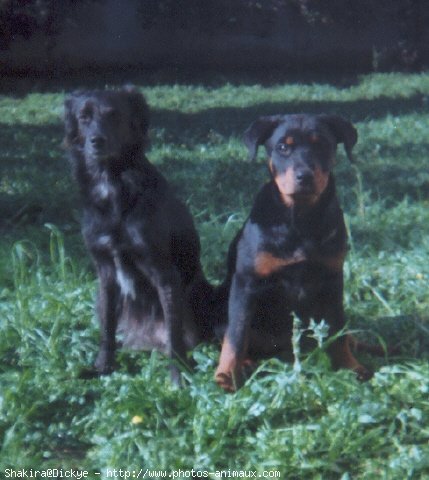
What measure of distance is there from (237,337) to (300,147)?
941mm

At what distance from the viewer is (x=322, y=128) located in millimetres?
3490

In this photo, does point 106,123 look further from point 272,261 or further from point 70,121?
point 272,261

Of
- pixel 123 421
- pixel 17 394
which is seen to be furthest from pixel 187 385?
pixel 17 394

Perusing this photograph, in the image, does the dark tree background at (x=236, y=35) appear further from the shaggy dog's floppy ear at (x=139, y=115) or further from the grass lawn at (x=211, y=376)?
the shaggy dog's floppy ear at (x=139, y=115)

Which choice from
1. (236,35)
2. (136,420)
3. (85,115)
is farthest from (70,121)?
(236,35)

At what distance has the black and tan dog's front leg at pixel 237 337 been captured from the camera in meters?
3.43

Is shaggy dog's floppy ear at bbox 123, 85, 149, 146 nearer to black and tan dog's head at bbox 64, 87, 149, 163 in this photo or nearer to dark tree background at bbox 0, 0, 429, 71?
black and tan dog's head at bbox 64, 87, 149, 163

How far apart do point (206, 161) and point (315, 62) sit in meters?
11.3

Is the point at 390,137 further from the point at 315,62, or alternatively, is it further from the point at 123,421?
the point at 315,62

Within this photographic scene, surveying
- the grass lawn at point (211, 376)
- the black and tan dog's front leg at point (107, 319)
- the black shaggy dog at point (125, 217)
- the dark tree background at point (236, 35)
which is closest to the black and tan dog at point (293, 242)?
the grass lawn at point (211, 376)

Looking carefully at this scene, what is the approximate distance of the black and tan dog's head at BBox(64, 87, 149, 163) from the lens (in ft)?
11.2

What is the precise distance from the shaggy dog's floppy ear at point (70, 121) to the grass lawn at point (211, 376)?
2.95ft

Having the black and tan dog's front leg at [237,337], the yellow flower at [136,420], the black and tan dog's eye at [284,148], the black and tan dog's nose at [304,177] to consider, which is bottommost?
the yellow flower at [136,420]

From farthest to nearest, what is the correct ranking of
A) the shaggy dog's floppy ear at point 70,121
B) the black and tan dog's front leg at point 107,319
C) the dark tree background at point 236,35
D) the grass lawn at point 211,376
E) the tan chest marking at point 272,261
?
1. the dark tree background at point 236,35
2. the black and tan dog's front leg at point 107,319
3. the shaggy dog's floppy ear at point 70,121
4. the tan chest marking at point 272,261
5. the grass lawn at point 211,376
